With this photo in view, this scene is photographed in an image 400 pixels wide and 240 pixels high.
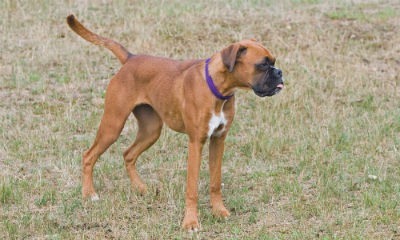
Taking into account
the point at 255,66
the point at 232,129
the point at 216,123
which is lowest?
the point at 232,129

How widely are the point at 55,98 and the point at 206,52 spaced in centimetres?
284

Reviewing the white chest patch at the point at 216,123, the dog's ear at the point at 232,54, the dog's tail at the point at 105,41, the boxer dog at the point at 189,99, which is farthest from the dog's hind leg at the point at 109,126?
the dog's ear at the point at 232,54

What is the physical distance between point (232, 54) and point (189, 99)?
2.14ft

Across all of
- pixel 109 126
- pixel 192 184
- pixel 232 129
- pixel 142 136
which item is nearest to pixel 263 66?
pixel 192 184

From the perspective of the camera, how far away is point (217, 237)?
7.32 m

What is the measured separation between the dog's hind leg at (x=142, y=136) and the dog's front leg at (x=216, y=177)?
0.90 m

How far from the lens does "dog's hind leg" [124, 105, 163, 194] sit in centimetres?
861

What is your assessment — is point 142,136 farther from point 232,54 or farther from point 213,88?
point 232,54

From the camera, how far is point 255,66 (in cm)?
728

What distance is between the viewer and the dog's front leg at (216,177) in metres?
7.86

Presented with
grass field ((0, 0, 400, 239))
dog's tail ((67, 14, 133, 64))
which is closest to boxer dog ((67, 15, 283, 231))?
dog's tail ((67, 14, 133, 64))

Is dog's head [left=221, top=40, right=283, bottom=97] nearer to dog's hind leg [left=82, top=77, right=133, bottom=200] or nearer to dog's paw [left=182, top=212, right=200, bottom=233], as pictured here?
dog's paw [left=182, top=212, right=200, bottom=233]

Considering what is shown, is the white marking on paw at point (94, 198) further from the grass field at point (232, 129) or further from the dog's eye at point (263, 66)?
the dog's eye at point (263, 66)

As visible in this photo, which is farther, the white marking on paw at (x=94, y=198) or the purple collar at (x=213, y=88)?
the white marking on paw at (x=94, y=198)
